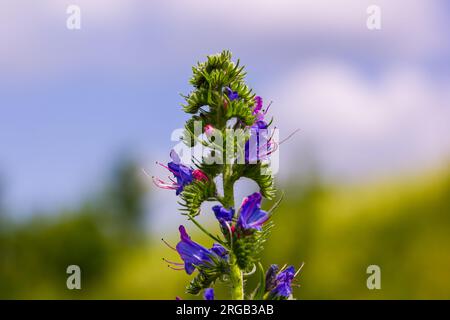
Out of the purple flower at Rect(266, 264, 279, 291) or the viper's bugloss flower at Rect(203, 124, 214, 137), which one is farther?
the purple flower at Rect(266, 264, 279, 291)

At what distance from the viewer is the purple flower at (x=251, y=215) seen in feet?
12.0

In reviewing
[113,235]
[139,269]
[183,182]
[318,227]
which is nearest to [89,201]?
[113,235]

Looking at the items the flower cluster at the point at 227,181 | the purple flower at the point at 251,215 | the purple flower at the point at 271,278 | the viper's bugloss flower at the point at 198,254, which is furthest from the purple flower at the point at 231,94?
the purple flower at the point at 271,278

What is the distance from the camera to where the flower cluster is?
367 centimetres

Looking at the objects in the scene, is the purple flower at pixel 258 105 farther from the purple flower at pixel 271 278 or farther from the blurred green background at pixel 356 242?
the blurred green background at pixel 356 242

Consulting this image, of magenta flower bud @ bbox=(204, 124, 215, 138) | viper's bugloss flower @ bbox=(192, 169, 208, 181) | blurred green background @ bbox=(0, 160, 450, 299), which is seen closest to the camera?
magenta flower bud @ bbox=(204, 124, 215, 138)

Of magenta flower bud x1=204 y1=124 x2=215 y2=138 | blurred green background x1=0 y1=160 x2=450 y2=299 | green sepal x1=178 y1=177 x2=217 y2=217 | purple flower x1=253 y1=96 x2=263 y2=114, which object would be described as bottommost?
blurred green background x1=0 y1=160 x2=450 y2=299

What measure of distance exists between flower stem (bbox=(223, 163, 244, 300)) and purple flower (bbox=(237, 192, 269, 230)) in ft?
0.34

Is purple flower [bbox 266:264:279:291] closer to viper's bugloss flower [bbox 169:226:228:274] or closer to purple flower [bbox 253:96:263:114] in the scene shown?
viper's bugloss flower [bbox 169:226:228:274]

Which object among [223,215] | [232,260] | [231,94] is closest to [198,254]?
[232,260]

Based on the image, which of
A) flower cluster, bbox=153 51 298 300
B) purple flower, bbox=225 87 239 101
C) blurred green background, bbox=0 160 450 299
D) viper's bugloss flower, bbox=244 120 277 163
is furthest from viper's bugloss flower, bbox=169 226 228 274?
blurred green background, bbox=0 160 450 299

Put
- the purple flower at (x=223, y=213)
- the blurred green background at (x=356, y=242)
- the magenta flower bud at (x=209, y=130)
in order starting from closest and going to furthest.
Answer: the purple flower at (x=223, y=213) → the magenta flower bud at (x=209, y=130) → the blurred green background at (x=356, y=242)
